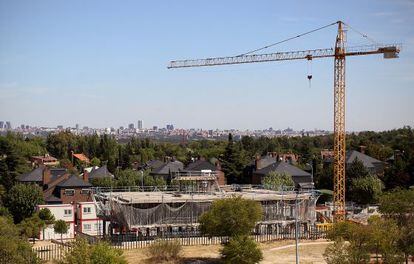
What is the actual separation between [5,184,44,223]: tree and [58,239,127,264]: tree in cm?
3739

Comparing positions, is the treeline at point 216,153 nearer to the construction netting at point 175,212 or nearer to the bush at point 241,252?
the construction netting at point 175,212

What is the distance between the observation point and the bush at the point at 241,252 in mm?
38812

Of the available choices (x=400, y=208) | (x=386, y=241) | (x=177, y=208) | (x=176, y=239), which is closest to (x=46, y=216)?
(x=177, y=208)

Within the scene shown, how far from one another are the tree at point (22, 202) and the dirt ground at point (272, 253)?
2268cm

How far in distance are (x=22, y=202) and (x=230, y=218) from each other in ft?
102

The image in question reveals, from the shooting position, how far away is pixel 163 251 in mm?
41781

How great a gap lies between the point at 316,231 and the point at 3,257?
105ft

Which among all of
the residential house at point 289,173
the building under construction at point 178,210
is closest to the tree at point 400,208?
the building under construction at point 178,210

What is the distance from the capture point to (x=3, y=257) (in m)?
31.2

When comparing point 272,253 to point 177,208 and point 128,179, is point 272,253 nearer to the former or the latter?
point 177,208

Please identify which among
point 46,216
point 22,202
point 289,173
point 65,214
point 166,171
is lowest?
point 65,214


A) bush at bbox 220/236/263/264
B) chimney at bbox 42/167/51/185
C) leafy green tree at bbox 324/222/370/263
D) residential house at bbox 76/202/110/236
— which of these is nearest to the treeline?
chimney at bbox 42/167/51/185

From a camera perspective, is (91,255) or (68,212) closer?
(91,255)

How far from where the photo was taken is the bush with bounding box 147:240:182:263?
137 feet
